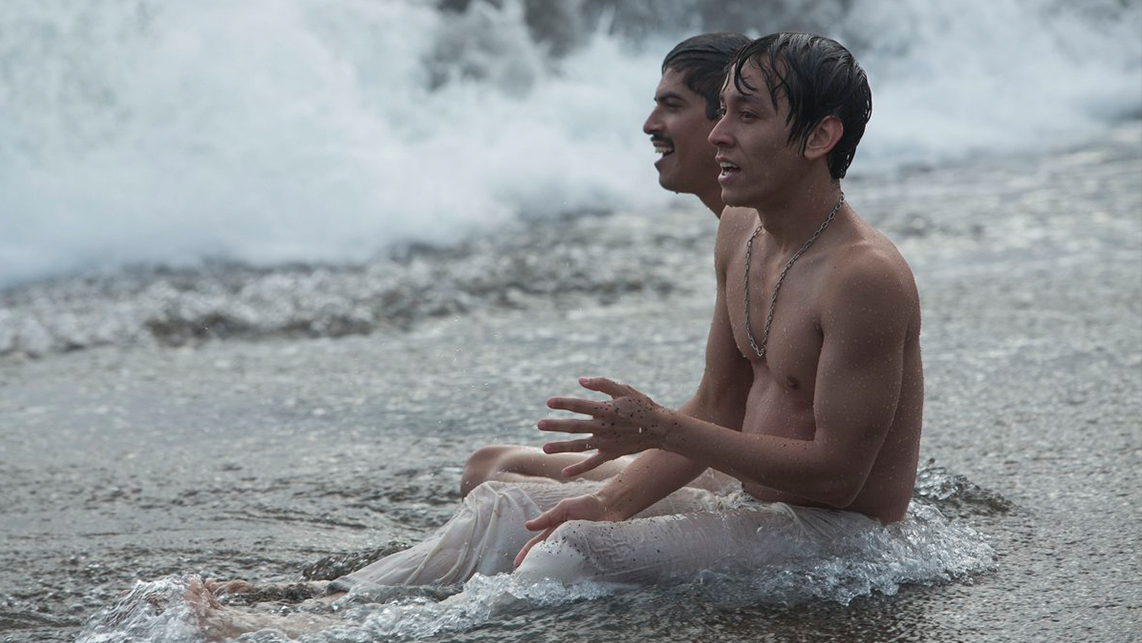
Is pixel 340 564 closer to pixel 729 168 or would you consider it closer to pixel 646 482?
pixel 646 482

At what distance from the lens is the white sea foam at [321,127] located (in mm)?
8422

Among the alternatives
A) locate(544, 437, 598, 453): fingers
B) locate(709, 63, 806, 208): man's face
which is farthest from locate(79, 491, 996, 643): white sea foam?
locate(709, 63, 806, 208): man's face

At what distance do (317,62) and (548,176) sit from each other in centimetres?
208

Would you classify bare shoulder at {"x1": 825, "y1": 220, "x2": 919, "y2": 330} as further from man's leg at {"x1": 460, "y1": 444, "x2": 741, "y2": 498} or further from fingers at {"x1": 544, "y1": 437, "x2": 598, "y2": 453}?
man's leg at {"x1": 460, "y1": 444, "x2": 741, "y2": 498}

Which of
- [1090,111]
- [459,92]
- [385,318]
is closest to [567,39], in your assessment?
[459,92]

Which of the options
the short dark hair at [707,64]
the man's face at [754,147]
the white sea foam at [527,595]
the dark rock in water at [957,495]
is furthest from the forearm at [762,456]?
the short dark hair at [707,64]

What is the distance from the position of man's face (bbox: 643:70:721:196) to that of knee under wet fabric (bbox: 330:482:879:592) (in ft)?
2.84

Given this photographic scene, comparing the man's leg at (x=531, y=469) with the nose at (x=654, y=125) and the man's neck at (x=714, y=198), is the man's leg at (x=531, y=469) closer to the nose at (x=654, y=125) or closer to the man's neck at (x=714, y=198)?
the man's neck at (x=714, y=198)

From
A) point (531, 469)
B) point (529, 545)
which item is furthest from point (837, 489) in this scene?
point (531, 469)

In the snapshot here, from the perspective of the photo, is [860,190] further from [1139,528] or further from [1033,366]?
[1139,528]

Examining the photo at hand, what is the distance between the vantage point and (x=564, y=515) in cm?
294

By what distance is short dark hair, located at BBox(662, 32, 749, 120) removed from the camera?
11.4 ft

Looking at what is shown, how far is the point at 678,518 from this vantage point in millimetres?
2955

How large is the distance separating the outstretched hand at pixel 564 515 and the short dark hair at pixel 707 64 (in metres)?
1.04
